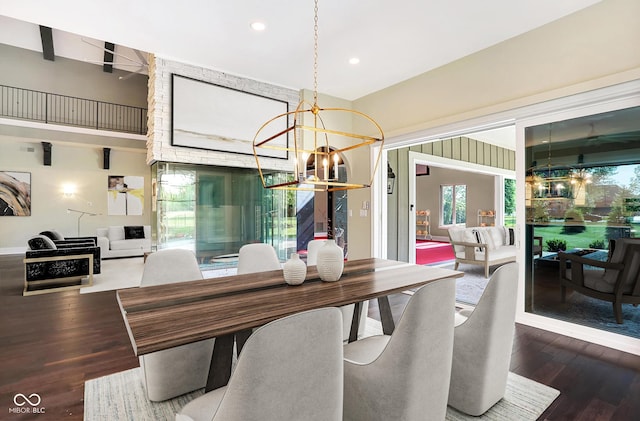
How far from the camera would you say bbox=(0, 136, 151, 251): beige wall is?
26.9ft

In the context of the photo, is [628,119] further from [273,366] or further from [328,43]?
[273,366]

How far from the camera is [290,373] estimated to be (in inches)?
38.9

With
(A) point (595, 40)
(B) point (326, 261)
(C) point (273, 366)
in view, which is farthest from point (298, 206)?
(C) point (273, 366)

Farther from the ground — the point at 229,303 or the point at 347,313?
the point at 229,303

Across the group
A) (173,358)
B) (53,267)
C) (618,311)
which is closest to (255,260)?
(173,358)

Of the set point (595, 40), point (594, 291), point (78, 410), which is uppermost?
point (595, 40)

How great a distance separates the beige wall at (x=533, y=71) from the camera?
275 cm

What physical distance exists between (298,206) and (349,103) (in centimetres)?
199

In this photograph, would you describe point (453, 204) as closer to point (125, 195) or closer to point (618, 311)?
point (618, 311)

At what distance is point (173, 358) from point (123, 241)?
7.13m

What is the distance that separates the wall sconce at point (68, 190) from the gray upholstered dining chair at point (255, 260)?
8467mm

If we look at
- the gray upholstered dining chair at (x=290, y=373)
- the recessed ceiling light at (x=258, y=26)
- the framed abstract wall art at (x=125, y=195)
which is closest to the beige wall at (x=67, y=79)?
the framed abstract wall art at (x=125, y=195)

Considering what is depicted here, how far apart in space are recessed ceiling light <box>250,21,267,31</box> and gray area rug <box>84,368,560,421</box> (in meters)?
3.35

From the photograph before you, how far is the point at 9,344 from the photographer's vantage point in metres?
2.81
